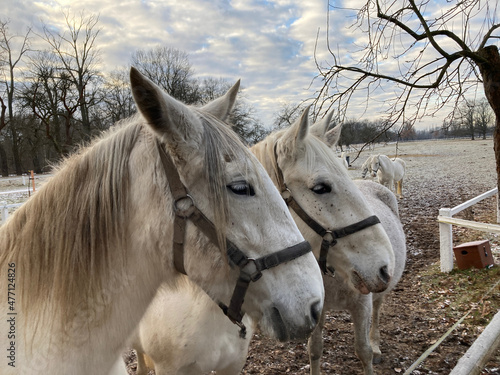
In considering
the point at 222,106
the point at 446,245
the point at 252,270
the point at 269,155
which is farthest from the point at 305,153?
the point at 446,245

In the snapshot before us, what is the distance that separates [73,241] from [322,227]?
5.89 feet

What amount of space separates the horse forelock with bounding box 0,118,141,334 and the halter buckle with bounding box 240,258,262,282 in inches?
21.2

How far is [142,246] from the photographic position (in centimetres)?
130

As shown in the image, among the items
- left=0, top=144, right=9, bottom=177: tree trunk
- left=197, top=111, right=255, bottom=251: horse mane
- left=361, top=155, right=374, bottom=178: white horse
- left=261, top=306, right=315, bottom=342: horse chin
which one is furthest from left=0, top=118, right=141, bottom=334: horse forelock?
left=0, top=144, right=9, bottom=177: tree trunk

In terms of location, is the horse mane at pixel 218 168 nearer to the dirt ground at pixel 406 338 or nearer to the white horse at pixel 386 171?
the dirt ground at pixel 406 338

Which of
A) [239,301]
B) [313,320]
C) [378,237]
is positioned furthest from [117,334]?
[378,237]

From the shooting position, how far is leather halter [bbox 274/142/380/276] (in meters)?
2.41

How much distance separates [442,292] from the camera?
528 centimetres

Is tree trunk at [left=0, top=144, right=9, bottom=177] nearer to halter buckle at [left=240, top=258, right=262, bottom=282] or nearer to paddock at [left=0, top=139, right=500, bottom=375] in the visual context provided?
paddock at [left=0, top=139, right=500, bottom=375]

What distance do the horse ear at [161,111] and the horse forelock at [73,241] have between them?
0.83 ft

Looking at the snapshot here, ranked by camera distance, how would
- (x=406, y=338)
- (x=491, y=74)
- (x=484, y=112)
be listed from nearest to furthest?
(x=406, y=338), (x=491, y=74), (x=484, y=112)

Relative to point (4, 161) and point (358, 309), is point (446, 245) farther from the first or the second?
point (4, 161)

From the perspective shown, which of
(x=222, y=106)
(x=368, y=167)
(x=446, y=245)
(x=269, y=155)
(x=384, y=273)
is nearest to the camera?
(x=222, y=106)

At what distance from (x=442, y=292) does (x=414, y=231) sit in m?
3.89
